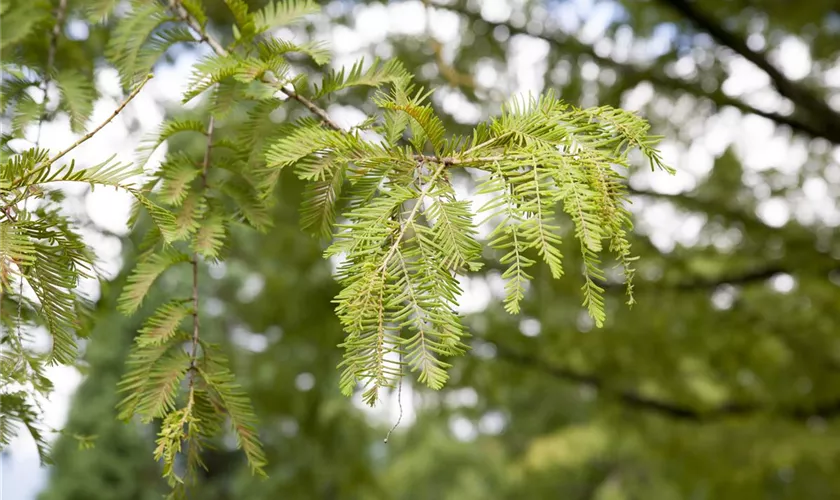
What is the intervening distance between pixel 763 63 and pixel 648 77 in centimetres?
50

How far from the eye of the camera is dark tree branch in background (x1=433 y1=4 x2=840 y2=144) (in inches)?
129

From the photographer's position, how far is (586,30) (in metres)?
3.87

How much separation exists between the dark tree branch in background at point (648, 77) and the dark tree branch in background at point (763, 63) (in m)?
0.05

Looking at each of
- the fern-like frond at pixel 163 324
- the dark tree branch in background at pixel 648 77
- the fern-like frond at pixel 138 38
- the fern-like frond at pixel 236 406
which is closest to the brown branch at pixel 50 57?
the fern-like frond at pixel 138 38

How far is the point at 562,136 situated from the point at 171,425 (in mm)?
622

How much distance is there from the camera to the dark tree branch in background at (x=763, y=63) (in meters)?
2.95

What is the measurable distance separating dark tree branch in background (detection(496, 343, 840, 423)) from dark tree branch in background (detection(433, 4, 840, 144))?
167 centimetres

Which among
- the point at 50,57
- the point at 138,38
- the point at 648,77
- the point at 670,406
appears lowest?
the point at 670,406

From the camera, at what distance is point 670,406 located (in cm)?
428

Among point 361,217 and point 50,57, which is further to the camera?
point 50,57

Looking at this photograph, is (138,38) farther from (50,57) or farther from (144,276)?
(144,276)

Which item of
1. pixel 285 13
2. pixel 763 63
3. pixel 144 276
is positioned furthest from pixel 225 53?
pixel 763 63

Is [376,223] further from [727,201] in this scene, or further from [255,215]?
[727,201]

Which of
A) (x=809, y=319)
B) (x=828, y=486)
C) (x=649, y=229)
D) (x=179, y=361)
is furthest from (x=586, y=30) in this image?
(x=179, y=361)
